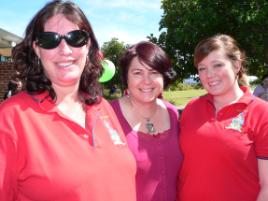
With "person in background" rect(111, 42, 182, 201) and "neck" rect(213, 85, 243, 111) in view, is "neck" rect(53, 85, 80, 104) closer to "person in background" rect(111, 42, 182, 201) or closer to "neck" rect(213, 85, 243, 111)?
"person in background" rect(111, 42, 182, 201)

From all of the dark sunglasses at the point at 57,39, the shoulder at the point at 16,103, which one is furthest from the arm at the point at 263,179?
the shoulder at the point at 16,103

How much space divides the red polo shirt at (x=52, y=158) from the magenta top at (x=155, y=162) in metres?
0.74

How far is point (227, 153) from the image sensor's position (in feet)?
10.2

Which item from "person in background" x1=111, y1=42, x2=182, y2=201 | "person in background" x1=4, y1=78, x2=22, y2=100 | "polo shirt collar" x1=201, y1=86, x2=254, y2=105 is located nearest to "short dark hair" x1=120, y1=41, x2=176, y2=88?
"person in background" x1=111, y1=42, x2=182, y2=201

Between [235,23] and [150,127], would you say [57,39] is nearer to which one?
[150,127]

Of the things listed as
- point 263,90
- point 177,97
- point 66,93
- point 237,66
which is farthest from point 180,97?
point 66,93

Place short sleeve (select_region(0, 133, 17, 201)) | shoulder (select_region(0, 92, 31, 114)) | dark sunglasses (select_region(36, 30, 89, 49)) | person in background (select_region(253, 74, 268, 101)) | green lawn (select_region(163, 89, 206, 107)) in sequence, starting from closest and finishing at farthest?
short sleeve (select_region(0, 133, 17, 201)) → shoulder (select_region(0, 92, 31, 114)) → dark sunglasses (select_region(36, 30, 89, 49)) → person in background (select_region(253, 74, 268, 101)) → green lawn (select_region(163, 89, 206, 107))

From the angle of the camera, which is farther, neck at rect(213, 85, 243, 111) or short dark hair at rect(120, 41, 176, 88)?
short dark hair at rect(120, 41, 176, 88)

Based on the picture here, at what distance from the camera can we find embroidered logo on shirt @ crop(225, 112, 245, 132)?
3.19 m

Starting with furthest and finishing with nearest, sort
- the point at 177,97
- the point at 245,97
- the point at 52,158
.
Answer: the point at 177,97 < the point at 245,97 < the point at 52,158

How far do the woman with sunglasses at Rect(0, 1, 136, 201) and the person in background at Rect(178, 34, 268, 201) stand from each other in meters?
0.81

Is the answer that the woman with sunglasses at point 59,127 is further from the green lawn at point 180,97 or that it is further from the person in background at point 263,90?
the green lawn at point 180,97

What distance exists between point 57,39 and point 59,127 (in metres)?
0.54

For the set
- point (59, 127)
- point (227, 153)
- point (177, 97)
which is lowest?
point (177, 97)
